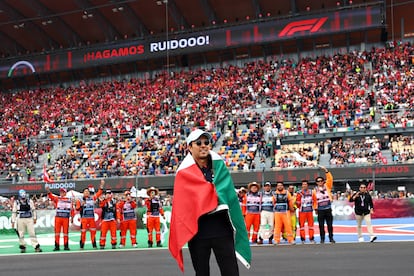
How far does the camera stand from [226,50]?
52031 mm

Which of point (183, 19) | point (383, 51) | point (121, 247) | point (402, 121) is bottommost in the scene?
point (121, 247)

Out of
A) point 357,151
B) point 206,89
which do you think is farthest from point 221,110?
point 357,151

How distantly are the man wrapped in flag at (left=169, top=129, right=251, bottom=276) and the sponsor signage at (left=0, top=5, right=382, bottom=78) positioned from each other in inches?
1682

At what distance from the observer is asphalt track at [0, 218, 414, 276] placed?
1092cm

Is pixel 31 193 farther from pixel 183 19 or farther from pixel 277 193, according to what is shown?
pixel 277 193

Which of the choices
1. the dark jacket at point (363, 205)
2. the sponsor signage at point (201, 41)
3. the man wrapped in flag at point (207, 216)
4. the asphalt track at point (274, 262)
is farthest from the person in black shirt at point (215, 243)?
the sponsor signage at point (201, 41)

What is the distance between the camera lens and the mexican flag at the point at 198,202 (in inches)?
202

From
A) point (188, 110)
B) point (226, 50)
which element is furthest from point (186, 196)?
point (226, 50)

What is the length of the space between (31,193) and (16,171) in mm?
3358

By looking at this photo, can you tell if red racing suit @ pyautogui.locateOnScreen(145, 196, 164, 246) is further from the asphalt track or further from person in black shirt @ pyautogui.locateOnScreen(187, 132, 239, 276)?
person in black shirt @ pyautogui.locateOnScreen(187, 132, 239, 276)

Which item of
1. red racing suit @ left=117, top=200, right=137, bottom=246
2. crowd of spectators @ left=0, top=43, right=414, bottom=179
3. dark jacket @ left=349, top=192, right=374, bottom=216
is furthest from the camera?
crowd of spectators @ left=0, top=43, right=414, bottom=179

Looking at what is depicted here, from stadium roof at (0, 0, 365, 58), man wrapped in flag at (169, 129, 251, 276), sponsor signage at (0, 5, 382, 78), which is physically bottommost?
man wrapped in flag at (169, 129, 251, 276)

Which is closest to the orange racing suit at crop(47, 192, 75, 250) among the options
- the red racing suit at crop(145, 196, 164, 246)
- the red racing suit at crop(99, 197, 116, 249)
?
the red racing suit at crop(99, 197, 116, 249)

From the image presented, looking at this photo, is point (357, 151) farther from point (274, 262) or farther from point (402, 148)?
point (274, 262)
